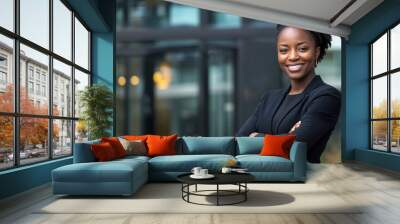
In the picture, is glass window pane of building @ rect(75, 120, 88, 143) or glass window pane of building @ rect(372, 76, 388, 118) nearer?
glass window pane of building @ rect(75, 120, 88, 143)

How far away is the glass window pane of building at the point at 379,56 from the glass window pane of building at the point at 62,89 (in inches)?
257

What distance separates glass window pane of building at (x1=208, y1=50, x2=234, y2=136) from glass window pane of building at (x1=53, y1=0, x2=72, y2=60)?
10.4 feet

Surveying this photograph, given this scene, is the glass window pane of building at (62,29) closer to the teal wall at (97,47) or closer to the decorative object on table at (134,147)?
the teal wall at (97,47)

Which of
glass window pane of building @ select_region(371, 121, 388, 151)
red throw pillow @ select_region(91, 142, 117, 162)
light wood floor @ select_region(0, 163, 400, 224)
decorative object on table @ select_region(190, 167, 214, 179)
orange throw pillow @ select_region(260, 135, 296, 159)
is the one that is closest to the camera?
light wood floor @ select_region(0, 163, 400, 224)

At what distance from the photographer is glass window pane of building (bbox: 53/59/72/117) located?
21.4ft

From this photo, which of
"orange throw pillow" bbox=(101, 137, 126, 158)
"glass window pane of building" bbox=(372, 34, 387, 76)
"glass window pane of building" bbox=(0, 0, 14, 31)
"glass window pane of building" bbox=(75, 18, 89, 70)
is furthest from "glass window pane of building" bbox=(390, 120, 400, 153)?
"glass window pane of building" bbox=(0, 0, 14, 31)

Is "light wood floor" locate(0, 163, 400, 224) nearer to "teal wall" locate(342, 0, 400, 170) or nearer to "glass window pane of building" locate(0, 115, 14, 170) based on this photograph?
"glass window pane of building" locate(0, 115, 14, 170)

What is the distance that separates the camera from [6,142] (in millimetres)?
4859

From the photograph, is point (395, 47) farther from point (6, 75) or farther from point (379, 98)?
point (6, 75)

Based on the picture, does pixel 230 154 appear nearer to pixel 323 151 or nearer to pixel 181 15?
pixel 323 151

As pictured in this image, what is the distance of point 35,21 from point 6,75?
126 centimetres

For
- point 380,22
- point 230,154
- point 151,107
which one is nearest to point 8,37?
point 230,154

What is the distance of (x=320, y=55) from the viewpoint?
8.40 meters

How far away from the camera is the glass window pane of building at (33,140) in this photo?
17.5 ft
